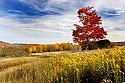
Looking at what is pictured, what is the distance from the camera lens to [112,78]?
25.3 ft

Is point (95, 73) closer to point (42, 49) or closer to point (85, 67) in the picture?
point (85, 67)

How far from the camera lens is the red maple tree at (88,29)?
3329 centimetres

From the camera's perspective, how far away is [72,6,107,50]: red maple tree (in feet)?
109

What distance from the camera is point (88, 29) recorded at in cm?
3334

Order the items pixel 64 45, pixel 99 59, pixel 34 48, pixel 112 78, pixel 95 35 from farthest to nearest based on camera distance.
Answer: pixel 34 48 → pixel 64 45 → pixel 95 35 → pixel 99 59 → pixel 112 78

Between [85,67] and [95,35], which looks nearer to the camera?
[85,67]

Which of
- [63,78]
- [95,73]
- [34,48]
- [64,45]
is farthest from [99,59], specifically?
[34,48]

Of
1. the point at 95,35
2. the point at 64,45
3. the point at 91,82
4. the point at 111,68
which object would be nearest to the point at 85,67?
the point at 91,82

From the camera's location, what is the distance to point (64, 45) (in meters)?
56.6

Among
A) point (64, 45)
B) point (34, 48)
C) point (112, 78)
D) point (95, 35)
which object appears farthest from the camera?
point (34, 48)

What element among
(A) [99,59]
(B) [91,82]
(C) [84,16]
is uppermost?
(C) [84,16]

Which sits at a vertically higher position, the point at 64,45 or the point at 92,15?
the point at 92,15

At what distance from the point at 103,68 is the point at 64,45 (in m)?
48.6

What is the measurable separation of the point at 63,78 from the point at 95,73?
115 cm
